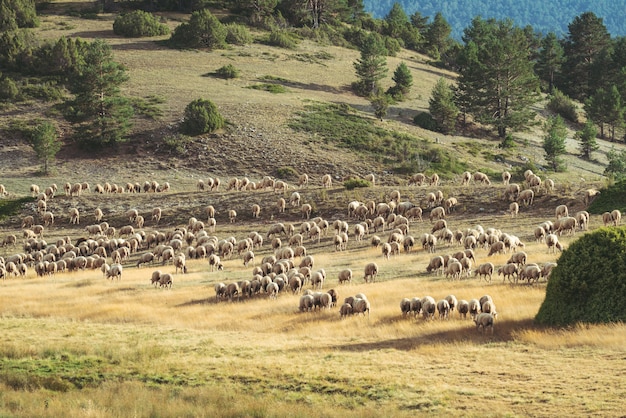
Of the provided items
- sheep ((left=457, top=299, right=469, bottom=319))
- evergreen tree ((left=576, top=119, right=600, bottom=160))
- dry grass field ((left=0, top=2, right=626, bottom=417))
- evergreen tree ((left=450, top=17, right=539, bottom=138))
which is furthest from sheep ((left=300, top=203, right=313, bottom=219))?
evergreen tree ((left=576, top=119, right=600, bottom=160))

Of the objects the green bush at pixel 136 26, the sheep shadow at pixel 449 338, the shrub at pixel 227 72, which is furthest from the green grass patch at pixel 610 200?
the green bush at pixel 136 26

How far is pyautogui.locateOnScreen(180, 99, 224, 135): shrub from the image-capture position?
78.2 metres

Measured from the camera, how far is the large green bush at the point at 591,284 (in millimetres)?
21672

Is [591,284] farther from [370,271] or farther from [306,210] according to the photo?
[306,210]

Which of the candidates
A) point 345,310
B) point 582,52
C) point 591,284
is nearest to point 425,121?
point 582,52

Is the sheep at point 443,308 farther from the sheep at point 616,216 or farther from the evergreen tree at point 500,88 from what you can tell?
the evergreen tree at point 500,88

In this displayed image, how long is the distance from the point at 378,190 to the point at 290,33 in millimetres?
76999

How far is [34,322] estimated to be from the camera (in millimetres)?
27328

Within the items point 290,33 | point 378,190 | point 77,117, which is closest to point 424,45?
point 290,33

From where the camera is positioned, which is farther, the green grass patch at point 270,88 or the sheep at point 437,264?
the green grass patch at point 270,88

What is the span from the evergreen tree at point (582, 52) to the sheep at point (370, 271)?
10622cm

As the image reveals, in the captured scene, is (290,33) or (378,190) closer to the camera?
(378,190)

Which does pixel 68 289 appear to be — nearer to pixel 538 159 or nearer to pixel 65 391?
pixel 65 391

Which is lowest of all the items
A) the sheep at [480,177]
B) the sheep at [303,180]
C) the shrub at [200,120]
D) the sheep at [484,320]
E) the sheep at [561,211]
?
the sheep at [484,320]
